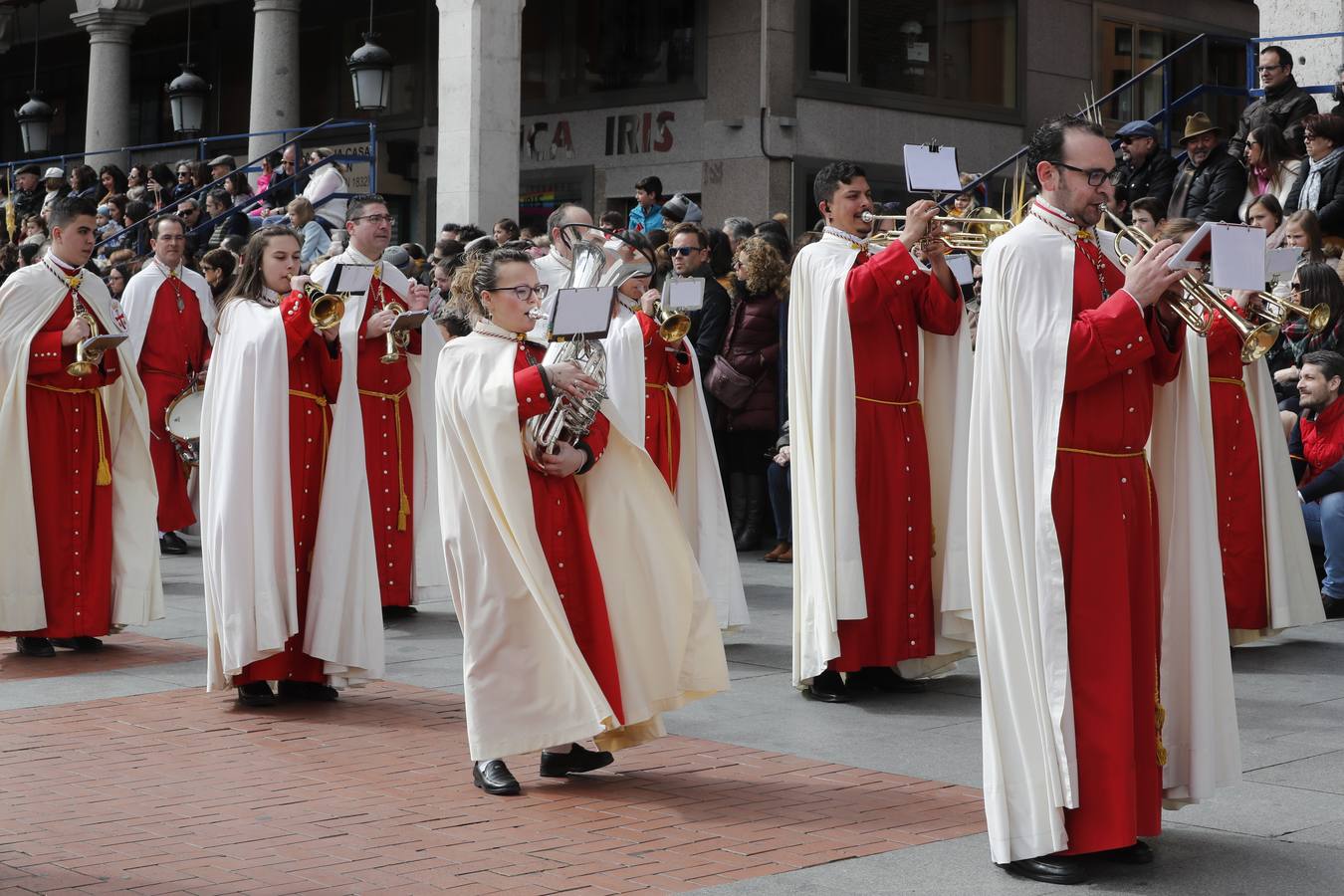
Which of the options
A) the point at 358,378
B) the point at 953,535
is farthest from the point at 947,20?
the point at 953,535

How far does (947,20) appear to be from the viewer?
21938 mm

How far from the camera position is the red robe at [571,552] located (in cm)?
626

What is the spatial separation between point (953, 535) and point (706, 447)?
6.23 ft

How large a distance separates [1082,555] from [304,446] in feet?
13.5

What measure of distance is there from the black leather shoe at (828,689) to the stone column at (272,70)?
16043 mm

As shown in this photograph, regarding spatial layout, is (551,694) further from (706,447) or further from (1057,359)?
(706,447)

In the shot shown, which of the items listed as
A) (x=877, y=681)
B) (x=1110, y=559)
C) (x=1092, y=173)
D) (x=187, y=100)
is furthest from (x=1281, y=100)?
(x=187, y=100)

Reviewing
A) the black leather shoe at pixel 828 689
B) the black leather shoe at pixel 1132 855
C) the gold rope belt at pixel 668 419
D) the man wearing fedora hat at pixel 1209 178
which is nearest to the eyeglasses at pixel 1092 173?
the black leather shoe at pixel 1132 855

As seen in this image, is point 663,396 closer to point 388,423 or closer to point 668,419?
point 668,419

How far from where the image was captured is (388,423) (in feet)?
34.0

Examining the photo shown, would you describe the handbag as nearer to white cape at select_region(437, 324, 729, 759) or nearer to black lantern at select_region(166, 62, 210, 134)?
white cape at select_region(437, 324, 729, 759)

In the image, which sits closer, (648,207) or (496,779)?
(496,779)

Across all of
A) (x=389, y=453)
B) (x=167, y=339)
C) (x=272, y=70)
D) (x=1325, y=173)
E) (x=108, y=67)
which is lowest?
(x=389, y=453)

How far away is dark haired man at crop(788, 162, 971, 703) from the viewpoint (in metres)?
7.88
